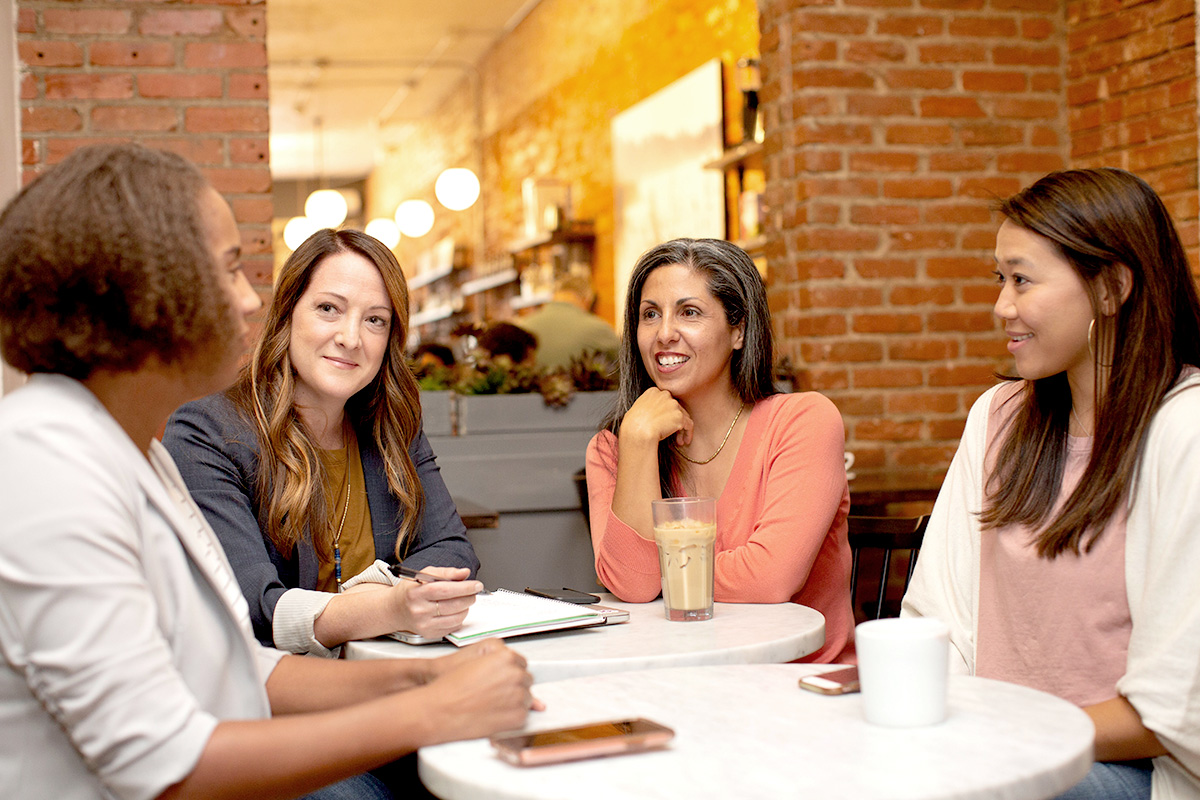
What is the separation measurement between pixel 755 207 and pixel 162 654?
3905mm

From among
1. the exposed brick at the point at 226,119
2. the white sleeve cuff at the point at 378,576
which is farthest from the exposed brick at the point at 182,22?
the white sleeve cuff at the point at 378,576

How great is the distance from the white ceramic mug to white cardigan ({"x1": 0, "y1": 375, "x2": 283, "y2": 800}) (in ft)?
1.98

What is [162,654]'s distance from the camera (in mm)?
960

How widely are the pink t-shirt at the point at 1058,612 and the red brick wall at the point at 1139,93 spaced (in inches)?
79.2

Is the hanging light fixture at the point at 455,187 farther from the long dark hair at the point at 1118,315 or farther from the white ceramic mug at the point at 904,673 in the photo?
the white ceramic mug at the point at 904,673

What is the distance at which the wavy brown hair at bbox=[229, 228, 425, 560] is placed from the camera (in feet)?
6.17

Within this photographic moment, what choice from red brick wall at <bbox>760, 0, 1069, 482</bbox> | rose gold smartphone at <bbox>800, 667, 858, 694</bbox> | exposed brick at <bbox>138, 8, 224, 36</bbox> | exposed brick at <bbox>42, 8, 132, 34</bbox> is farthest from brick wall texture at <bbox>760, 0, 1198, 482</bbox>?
rose gold smartphone at <bbox>800, 667, 858, 694</bbox>

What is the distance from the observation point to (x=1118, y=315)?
152 centimetres

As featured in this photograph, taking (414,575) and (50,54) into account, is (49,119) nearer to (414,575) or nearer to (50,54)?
(50,54)

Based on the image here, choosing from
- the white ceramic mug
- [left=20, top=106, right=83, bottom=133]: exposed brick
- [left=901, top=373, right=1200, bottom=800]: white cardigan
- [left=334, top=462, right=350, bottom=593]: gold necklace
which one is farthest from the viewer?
[left=20, top=106, right=83, bottom=133]: exposed brick

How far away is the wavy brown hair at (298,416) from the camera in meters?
1.88

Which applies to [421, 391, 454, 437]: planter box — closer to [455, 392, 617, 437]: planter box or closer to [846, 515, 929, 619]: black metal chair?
[455, 392, 617, 437]: planter box

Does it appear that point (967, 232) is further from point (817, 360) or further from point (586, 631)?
point (586, 631)

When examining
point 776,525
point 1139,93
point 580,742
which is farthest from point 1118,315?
point 1139,93
